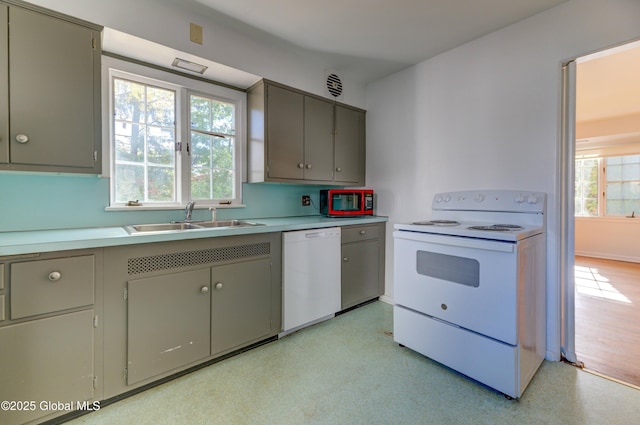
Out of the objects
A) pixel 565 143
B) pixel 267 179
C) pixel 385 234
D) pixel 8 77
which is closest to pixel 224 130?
pixel 267 179

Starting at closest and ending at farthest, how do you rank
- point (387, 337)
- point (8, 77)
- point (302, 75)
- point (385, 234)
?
Result: point (8, 77), point (387, 337), point (302, 75), point (385, 234)

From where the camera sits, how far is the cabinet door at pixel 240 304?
1.92 metres

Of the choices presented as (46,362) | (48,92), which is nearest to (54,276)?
(46,362)

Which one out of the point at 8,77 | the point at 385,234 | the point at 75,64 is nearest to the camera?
the point at 8,77

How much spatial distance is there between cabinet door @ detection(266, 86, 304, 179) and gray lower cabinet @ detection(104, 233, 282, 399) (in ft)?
2.37

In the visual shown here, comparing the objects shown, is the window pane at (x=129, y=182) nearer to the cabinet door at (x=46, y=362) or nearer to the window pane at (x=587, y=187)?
the cabinet door at (x=46, y=362)

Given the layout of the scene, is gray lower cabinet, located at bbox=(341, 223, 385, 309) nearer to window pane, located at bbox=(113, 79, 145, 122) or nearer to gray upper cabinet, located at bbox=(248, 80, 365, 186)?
gray upper cabinet, located at bbox=(248, 80, 365, 186)


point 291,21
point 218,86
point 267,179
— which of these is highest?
point 291,21

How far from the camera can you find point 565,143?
2.00 m

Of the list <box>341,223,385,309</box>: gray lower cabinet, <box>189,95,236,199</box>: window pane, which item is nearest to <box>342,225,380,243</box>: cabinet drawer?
<box>341,223,385,309</box>: gray lower cabinet

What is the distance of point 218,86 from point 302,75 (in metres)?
0.81

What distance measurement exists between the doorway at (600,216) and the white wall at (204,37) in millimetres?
2104

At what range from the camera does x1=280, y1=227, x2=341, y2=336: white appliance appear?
2.30 meters

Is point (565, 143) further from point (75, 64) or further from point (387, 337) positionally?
point (75, 64)
